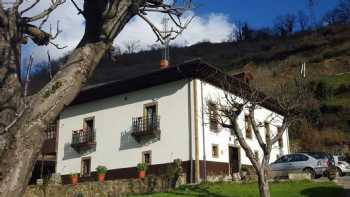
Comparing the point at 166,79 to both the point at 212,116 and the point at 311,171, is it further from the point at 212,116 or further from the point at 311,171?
the point at 311,171

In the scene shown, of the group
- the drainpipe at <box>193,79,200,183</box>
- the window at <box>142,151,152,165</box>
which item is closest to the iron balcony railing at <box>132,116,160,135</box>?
the window at <box>142,151,152,165</box>

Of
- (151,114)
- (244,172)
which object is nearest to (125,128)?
(151,114)

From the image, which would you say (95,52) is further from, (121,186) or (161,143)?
(161,143)

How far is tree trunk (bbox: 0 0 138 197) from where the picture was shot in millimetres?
2938

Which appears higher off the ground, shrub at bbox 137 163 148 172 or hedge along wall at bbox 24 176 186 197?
shrub at bbox 137 163 148 172

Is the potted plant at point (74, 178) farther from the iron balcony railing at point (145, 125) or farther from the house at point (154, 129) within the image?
the iron balcony railing at point (145, 125)

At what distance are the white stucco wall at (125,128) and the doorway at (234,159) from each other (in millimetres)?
4220

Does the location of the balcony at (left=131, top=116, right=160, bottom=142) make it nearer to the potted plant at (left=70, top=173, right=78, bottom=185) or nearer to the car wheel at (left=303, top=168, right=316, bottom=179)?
the potted plant at (left=70, top=173, right=78, bottom=185)

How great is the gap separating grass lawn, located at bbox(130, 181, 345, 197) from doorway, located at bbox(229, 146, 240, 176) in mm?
6214

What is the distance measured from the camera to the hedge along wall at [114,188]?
72.4 ft

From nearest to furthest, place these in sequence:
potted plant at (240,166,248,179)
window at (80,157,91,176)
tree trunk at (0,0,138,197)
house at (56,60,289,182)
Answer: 1. tree trunk at (0,0,138,197)
2. potted plant at (240,166,248,179)
3. house at (56,60,289,182)
4. window at (80,157,91,176)

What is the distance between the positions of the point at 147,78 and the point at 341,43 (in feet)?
212

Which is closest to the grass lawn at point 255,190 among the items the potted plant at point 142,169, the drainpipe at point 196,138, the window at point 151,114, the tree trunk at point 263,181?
the tree trunk at point 263,181

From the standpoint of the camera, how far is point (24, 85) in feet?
10.7
